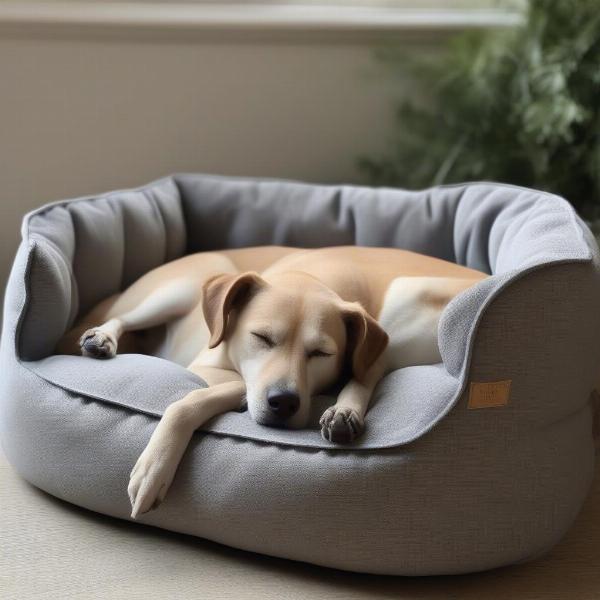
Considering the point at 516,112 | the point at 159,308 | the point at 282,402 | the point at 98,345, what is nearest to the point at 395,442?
the point at 282,402

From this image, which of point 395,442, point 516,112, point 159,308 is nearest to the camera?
point 395,442

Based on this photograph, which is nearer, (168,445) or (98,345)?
(168,445)

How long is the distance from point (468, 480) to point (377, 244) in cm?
125

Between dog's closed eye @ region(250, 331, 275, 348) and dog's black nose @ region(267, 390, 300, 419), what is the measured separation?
15cm

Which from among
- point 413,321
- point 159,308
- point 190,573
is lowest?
point 190,573

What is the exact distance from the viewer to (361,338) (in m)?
2.00

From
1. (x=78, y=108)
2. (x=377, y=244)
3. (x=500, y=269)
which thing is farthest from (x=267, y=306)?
(x=78, y=108)

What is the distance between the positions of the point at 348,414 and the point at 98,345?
66cm

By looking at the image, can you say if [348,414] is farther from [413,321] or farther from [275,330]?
[413,321]

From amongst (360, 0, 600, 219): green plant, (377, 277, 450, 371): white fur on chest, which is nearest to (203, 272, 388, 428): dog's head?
(377, 277, 450, 371): white fur on chest

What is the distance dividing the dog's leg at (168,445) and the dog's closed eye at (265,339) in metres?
0.13

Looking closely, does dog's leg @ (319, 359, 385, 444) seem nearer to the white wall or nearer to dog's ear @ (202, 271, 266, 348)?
dog's ear @ (202, 271, 266, 348)

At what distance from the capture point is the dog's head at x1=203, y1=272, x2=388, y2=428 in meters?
1.86

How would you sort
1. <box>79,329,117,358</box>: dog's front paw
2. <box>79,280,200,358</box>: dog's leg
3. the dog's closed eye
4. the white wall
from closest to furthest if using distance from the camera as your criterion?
the dog's closed eye < <box>79,329,117,358</box>: dog's front paw < <box>79,280,200,358</box>: dog's leg < the white wall
